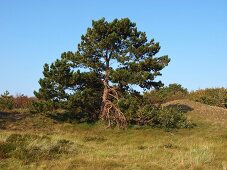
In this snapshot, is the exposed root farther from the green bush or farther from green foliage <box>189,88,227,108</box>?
green foliage <box>189,88,227,108</box>

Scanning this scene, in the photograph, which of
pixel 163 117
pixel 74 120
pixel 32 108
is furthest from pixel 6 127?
pixel 163 117

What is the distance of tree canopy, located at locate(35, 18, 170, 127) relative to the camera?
2720cm

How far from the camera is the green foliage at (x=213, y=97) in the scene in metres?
43.8

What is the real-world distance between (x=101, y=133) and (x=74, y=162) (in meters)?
14.0

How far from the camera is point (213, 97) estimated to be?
4509 cm

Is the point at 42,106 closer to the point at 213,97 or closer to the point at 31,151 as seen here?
the point at 31,151

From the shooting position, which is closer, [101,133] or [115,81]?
[101,133]

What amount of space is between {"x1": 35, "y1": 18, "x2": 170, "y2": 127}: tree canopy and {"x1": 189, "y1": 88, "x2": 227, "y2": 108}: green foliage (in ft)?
51.5

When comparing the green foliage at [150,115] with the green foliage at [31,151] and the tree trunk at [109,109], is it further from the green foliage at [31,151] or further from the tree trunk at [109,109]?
the green foliage at [31,151]

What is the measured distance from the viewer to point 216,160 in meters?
12.0

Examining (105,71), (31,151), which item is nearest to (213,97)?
(105,71)

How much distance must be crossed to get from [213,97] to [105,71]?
19.6 meters

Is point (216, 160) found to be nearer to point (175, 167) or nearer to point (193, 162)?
point (193, 162)

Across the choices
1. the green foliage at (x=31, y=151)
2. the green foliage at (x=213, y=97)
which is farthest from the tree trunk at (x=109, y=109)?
the green foliage at (x=213, y=97)
